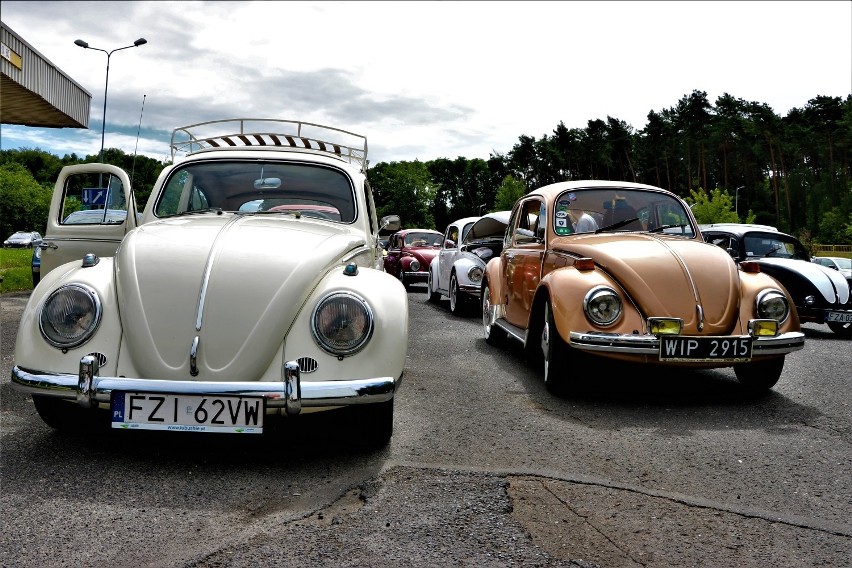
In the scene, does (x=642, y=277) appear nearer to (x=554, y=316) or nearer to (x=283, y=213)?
(x=554, y=316)

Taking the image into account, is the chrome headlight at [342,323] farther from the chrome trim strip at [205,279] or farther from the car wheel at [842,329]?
the car wheel at [842,329]

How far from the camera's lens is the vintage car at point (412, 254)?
699 inches

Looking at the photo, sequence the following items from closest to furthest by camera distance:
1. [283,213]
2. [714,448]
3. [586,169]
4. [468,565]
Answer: [468,565], [714,448], [283,213], [586,169]

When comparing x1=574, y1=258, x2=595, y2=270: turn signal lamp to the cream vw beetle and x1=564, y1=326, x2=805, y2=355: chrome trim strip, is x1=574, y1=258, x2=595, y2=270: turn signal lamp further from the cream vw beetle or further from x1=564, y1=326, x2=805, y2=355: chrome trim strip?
the cream vw beetle

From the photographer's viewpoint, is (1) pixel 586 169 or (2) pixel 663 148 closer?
(2) pixel 663 148

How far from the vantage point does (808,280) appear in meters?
9.76

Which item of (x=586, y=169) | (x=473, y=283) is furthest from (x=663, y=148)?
(x=473, y=283)

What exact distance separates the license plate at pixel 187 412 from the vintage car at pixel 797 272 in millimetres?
7046

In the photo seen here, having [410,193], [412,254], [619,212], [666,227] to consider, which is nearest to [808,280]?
[666,227]

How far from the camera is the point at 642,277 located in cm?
538

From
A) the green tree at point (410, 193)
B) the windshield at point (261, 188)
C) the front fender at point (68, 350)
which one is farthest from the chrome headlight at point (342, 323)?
the green tree at point (410, 193)

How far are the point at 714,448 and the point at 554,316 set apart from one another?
1565mm

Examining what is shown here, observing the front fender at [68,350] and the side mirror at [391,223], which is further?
the side mirror at [391,223]

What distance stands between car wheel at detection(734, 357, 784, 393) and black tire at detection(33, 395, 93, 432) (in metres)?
4.41
